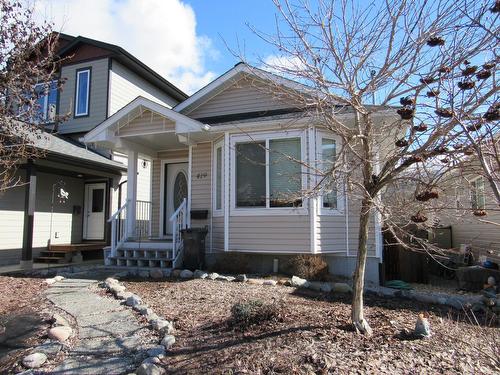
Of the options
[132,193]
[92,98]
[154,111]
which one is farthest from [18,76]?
[92,98]

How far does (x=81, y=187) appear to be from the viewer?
13.8m

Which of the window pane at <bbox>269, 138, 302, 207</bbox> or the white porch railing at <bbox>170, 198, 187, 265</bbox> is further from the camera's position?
the white porch railing at <bbox>170, 198, 187, 265</bbox>

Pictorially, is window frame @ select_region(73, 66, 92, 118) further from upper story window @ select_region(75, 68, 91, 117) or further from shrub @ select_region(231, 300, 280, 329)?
shrub @ select_region(231, 300, 280, 329)

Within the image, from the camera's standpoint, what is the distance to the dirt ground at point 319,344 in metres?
3.48

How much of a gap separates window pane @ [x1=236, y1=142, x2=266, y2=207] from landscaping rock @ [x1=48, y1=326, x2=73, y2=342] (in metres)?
4.94

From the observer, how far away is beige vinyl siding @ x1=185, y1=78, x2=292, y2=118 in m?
10.0

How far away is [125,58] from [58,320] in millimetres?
11168

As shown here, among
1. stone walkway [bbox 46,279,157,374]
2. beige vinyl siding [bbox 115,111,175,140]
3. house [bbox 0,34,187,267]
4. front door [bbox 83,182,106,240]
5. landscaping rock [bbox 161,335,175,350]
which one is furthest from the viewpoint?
front door [bbox 83,182,106,240]

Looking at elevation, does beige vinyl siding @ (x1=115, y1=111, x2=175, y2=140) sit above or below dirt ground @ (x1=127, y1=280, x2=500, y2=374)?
above

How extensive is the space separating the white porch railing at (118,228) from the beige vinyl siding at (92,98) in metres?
4.80

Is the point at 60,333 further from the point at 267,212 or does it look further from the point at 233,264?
the point at 267,212

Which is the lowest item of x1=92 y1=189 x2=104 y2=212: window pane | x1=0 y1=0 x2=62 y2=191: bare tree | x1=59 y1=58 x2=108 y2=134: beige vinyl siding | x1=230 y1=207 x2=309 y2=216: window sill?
x1=230 y1=207 x2=309 y2=216: window sill

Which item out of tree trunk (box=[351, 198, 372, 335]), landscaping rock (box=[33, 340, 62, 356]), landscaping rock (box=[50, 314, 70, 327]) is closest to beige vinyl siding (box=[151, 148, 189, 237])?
landscaping rock (box=[50, 314, 70, 327])

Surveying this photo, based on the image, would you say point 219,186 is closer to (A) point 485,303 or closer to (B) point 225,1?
(B) point 225,1
